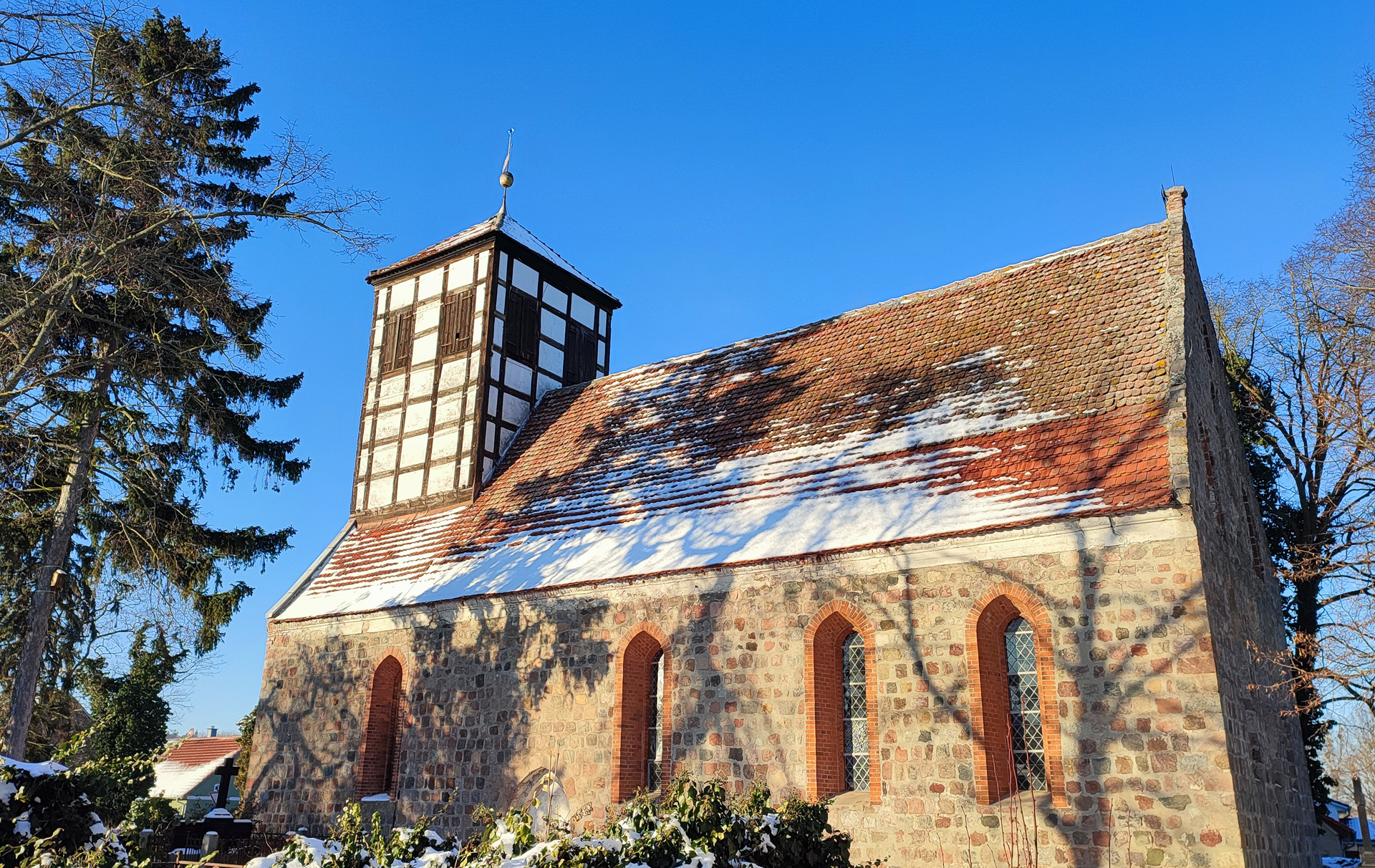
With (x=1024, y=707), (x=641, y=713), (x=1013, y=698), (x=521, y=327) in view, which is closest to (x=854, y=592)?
(x=1013, y=698)

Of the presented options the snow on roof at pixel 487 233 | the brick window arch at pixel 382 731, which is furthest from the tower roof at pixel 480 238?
the brick window arch at pixel 382 731

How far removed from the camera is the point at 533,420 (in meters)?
18.8

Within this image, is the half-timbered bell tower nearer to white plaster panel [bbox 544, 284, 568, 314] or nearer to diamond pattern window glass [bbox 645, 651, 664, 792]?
white plaster panel [bbox 544, 284, 568, 314]

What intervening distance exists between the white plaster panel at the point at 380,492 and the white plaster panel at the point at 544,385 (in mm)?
3191

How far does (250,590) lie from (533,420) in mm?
5674

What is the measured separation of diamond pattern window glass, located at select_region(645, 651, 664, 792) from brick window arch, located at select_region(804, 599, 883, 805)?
219cm

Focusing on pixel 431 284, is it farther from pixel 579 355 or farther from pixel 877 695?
pixel 877 695

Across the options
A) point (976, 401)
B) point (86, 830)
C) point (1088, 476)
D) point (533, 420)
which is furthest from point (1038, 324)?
point (86, 830)

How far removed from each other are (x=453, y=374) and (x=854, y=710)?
1055cm

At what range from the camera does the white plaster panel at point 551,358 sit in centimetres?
1955

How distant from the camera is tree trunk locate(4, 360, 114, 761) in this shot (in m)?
13.0

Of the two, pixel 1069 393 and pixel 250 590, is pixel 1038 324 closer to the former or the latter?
pixel 1069 393

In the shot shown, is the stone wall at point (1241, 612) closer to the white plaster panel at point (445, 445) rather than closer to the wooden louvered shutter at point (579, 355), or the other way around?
the wooden louvered shutter at point (579, 355)

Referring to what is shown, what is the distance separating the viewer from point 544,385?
64.0 ft
